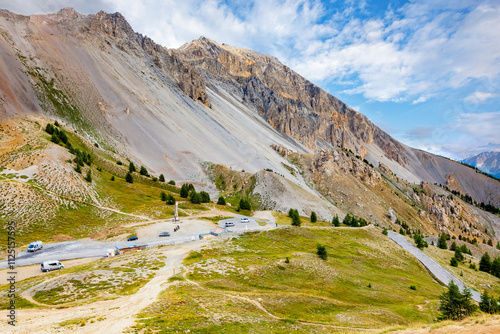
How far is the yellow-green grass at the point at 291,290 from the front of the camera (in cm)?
2106

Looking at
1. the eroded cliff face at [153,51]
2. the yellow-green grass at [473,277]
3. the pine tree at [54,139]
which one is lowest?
the yellow-green grass at [473,277]

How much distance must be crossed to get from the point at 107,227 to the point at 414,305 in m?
57.1

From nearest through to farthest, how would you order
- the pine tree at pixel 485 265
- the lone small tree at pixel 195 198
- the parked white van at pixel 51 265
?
the parked white van at pixel 51 265, the pine tree at pixel 485 265, the lone small tree at pixel 195 198

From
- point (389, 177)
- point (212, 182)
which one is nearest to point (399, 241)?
point (212, 182)

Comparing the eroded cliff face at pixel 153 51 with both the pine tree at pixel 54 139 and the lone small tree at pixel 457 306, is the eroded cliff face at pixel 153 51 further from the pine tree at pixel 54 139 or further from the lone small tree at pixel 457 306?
the lone small tree at pixel 457 306

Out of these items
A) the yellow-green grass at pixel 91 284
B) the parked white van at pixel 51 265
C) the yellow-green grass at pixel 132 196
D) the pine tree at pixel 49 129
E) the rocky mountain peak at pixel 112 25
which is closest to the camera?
the yellow-green grass at pixel 91 284

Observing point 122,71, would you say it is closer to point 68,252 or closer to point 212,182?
point 212,182

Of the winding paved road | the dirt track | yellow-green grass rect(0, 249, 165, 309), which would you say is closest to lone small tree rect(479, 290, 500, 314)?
the dirt track

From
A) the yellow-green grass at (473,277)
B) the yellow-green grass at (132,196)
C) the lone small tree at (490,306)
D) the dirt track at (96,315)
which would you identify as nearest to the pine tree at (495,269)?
the yellow-green grass at (473,277)

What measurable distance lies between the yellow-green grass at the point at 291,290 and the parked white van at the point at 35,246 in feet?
81.0

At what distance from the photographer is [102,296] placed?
2517cm

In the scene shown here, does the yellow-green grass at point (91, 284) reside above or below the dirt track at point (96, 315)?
below

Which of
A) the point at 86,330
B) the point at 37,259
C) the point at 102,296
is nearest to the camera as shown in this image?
the point at 86,330

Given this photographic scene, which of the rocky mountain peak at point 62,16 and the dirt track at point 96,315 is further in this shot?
the rocky mountain peak at point 62,16
